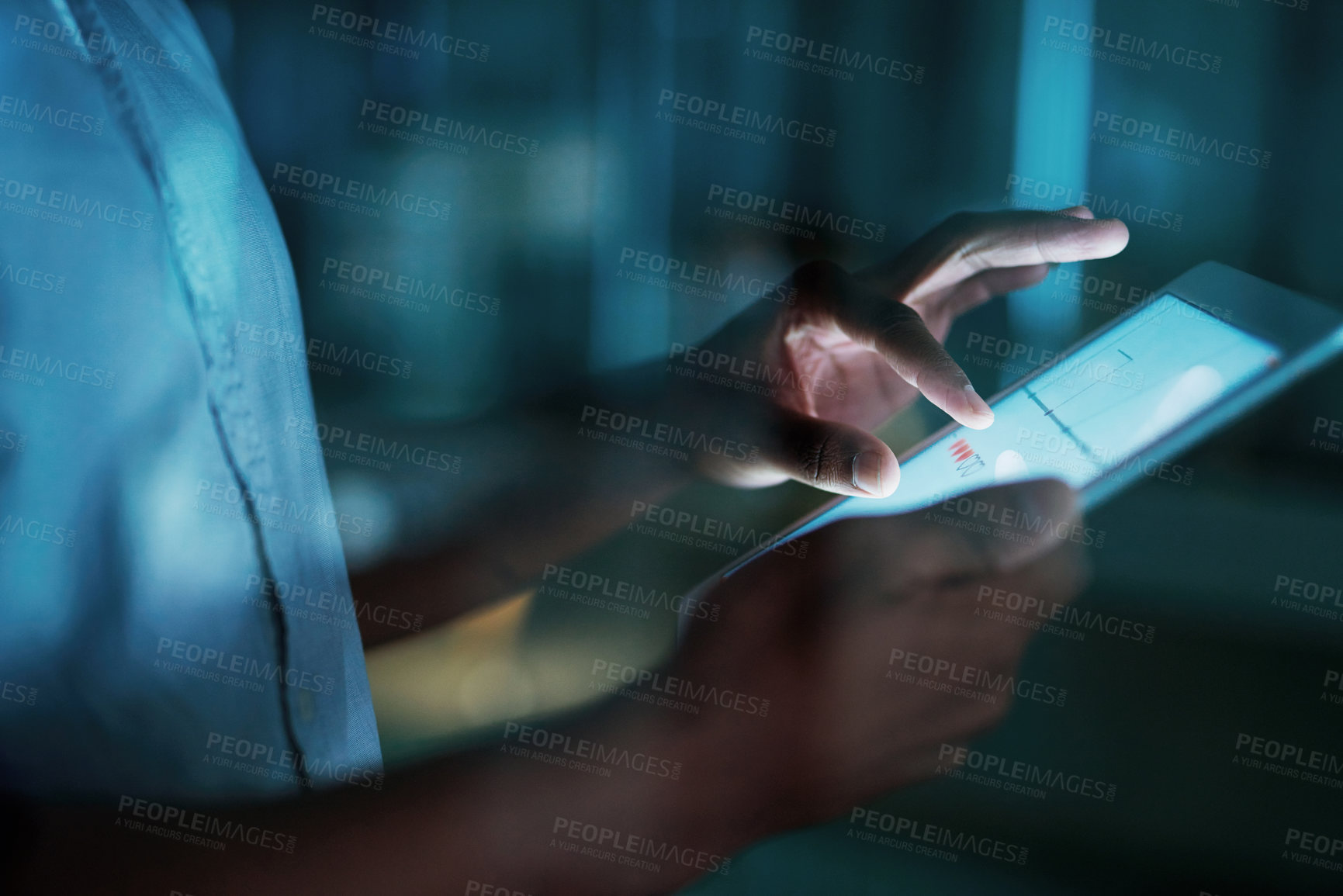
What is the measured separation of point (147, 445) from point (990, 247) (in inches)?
31.3

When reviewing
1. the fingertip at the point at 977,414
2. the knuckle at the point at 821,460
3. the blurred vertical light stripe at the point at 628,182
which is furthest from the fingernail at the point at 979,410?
the blurred vertical light stripe at the point at 628,182

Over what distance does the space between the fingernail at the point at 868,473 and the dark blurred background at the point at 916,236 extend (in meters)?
0.29

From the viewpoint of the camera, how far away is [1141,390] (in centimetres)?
60

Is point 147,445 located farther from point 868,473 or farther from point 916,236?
point 916,236

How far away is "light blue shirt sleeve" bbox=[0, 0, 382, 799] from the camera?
0.48 metres

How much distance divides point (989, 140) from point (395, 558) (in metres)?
1.00

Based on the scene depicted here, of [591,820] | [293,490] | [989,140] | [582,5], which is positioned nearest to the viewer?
[293,490]

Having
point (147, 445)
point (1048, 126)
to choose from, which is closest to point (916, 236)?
point (1048, 126)

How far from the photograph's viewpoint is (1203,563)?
30.2 inches

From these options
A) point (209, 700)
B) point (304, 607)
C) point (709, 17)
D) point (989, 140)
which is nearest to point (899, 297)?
point (989, 140)

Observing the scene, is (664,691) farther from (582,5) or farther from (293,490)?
(582,5)

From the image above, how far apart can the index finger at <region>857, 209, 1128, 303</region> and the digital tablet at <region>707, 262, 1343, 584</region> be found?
0.09 m

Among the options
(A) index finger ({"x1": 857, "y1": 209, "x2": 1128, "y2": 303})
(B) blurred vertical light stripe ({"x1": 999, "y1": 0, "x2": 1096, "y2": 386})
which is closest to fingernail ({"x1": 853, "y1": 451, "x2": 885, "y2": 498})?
(A) index finger ({"x1": 857, "y1": 209, "x2": 1128, "y2": 303})

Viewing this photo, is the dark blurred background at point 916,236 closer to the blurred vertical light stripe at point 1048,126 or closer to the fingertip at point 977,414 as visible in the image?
the blurred vertical light stripe at point 1048,126
